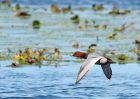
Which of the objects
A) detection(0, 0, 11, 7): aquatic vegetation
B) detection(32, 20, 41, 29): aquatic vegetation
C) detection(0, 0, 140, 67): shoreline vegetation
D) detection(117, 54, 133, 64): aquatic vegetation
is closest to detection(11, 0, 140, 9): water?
detection(0, 0, 11, 7): aquatic vegetation

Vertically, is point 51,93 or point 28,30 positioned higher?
point 28,30

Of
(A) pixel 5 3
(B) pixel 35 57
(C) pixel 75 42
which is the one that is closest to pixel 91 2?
(A) pixel 5 3

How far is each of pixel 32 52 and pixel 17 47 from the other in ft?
5.13

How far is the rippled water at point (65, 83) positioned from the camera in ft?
39.4

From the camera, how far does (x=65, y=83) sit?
1298 cm

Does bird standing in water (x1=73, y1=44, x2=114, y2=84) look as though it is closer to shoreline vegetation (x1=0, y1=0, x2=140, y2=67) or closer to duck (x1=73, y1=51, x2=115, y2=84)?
duck (x1=73, y1=51, x2=115, y2=84)

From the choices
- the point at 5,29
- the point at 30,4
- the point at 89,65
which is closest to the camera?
the point at 89,65

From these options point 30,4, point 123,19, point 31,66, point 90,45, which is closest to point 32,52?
point 31,66

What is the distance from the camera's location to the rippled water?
12.0 meters

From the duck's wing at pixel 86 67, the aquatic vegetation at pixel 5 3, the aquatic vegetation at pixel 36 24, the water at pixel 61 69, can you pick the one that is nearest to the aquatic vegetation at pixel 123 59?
the water at pixel 61 69

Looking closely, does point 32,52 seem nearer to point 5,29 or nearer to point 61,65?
point 61,65

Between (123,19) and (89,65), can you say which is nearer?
(89,65)

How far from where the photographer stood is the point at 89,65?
1107cm

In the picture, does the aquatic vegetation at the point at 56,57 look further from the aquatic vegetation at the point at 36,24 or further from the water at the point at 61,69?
the aquatic vegetation at the point at 36,24
